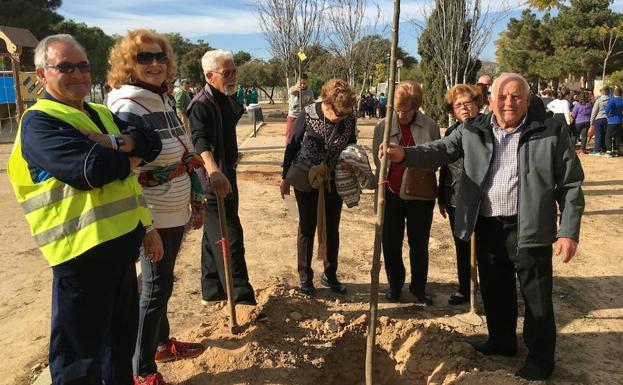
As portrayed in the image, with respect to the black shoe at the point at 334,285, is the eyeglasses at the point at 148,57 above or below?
above

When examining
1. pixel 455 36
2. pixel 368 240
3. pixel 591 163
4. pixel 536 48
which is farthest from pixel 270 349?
pixel 536 48

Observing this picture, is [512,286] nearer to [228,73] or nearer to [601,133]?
[228,73]

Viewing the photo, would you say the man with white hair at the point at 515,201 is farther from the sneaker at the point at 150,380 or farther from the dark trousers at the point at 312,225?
the sneaker at the point at 150,380

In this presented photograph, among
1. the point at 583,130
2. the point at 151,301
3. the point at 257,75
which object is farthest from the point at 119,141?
the point at 257,75

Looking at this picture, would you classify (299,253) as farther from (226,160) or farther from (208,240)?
(226,160)

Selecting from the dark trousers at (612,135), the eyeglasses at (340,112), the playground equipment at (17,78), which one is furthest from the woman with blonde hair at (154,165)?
the dark trousers at (612,135)

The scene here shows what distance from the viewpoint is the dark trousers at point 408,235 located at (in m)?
4.13

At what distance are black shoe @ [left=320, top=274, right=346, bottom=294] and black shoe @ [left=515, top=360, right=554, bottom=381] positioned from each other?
1.69m

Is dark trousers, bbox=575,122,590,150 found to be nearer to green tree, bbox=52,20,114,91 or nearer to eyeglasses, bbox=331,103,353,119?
eyeglasses, bbox=331,103,353,119

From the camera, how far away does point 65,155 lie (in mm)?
1891

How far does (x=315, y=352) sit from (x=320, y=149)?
1.61 m

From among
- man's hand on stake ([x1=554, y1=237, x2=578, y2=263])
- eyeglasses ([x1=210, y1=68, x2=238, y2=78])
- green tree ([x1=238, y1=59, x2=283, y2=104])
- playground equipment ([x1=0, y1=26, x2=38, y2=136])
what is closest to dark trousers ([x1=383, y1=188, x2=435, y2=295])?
man's hand on stake ([x1=554, y1=237, x2=578, y2=263])

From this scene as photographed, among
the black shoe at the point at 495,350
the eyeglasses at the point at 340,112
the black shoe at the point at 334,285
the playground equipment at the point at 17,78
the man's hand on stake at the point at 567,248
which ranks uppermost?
the playground equipment at the point at 17,78

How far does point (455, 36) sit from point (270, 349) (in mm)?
12539
